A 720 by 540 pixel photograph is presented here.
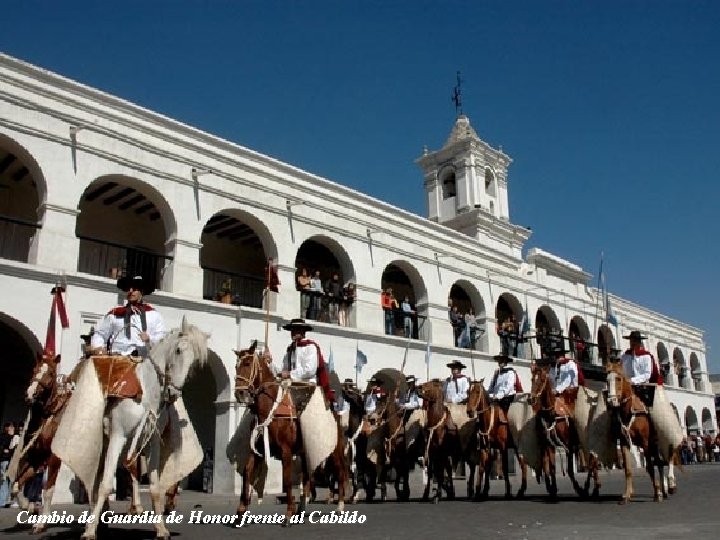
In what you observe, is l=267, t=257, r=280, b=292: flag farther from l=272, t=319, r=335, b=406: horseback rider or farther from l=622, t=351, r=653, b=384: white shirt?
l=622, t=351, r=653, b=384: white shirt

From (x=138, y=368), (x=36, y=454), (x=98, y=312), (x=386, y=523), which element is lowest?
(x=386, y=523)

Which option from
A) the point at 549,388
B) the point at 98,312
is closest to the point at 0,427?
the point at 98,312

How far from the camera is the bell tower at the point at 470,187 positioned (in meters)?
32.2

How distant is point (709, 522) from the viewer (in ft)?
24.5

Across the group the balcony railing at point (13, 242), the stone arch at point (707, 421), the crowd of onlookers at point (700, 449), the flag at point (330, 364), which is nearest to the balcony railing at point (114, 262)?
the balcony railing at point (13, 242)

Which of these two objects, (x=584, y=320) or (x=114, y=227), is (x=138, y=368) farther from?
(x=584, y=320)

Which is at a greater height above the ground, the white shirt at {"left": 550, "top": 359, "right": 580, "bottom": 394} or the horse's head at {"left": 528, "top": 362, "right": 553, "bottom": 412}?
the white shirt at {"left": 550, "top": 359, "right": 580, "bottom": 394}

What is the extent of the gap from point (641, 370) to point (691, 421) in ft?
121

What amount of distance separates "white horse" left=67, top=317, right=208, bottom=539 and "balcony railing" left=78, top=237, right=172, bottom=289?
10332mm

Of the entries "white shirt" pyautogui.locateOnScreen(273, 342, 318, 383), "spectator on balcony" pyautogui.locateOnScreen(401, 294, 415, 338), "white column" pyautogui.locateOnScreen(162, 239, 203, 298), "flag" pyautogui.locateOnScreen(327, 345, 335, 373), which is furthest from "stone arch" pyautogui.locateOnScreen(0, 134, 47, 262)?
"spectator on balcony" pyautogui.locateOnScreen(401, 294, 415, 338)

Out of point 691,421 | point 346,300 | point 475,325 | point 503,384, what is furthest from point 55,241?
point 691,421

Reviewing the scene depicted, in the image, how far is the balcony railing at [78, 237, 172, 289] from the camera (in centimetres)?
1775

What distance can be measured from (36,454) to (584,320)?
30183 millimetres

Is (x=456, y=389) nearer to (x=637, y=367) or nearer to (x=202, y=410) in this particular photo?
(x=637, y=367)
